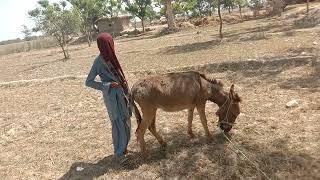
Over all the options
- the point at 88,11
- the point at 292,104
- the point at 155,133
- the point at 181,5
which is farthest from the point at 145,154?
the point at 88,11

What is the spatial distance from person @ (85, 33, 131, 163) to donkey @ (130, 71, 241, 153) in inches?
7.7

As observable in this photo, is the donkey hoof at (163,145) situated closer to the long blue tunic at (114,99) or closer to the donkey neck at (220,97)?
the long blue tunic at (114,99)

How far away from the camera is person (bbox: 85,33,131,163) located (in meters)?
6.79

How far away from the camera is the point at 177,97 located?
689 centimetres

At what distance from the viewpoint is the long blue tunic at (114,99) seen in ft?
22.4

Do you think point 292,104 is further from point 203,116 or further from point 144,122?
point 144,122

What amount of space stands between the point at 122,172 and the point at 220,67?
765 cm

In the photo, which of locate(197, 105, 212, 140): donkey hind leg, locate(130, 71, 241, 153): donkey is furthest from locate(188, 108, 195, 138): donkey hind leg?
locate(197, 105, 212, 140): donkey hind leg

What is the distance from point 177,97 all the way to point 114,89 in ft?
3.49

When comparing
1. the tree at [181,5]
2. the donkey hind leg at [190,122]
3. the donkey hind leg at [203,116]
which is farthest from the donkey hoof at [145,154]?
the tree at [181,5]

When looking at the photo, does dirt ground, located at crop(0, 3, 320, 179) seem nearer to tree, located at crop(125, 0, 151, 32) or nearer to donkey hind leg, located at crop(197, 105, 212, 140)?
donkey hind leg, located at crop(197, 105, 212, 140)

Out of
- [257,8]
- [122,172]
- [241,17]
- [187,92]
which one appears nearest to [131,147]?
[122,172]

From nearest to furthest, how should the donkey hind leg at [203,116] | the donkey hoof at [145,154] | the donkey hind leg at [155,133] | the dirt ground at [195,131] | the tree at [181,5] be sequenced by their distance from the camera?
the dirt ground at [195,131] < the donkey hoof at [145,154] < the donkey hind leg at [203,116] < the donkey hind leg at [155,133] < the tree at [181,5]

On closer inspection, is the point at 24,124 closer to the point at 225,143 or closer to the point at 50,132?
the point at 50,132
